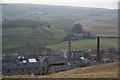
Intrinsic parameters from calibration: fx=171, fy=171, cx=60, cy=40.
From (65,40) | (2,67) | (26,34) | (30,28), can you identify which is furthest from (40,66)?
(30,28)

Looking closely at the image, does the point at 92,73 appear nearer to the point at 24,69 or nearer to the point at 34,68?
the point at 34,68

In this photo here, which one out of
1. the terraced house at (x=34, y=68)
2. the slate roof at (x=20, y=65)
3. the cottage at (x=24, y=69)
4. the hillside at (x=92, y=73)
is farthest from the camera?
the slate roof at (x=20, y=65)

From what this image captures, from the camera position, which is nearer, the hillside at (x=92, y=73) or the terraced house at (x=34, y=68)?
the hillside at (x=92, y=73)

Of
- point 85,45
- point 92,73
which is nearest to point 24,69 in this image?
point 92,73

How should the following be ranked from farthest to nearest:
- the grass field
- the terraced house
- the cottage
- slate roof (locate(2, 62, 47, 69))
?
the grass field < slate roof (locate(2, 62, 47, 69)) < the cottage < the terraced house

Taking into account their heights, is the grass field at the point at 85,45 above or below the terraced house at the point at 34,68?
above

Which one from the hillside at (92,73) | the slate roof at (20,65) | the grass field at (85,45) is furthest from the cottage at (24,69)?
the grass field at (85,45)

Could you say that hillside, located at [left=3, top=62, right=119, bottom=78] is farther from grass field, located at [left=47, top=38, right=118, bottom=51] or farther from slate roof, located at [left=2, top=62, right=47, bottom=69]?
grass field, located at [left=47, top=38, right=118, bottom=51]

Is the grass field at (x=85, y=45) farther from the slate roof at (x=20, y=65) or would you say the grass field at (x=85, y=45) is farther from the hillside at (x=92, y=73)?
the hillside at (x=92, y=73)

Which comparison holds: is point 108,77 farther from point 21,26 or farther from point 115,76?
point 21,26

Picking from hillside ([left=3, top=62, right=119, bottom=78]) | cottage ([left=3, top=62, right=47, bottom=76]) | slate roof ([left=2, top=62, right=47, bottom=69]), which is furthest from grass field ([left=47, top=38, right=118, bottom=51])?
hillside ([left=3, top=62, right=119, bottom=78])

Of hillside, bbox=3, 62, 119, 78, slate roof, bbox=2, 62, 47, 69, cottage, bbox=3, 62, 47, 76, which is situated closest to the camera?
hillside, bbox=3, 62, 119, 78
